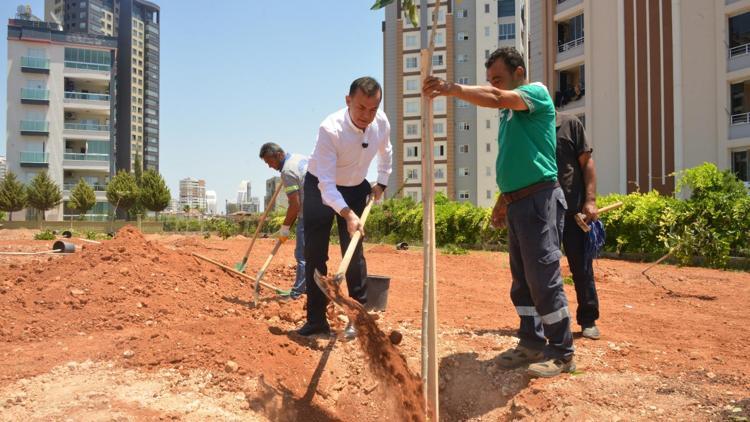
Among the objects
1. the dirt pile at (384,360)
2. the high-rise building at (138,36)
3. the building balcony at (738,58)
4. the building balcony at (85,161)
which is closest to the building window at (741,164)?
the building balcony at (738,58)

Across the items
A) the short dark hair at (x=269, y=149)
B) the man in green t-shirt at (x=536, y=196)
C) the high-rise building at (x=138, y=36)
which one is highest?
the high-rise building at (x=138, y=36)

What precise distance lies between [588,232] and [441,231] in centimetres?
1155

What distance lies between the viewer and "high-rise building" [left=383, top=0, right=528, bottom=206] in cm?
4862

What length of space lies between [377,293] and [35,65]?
5035 centimetres

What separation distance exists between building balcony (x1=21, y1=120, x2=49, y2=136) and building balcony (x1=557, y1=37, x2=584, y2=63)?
40.3m

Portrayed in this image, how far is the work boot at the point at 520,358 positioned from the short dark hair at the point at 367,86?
174 centimetres

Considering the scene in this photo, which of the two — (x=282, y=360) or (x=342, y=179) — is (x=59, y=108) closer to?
(x=342, y=179)

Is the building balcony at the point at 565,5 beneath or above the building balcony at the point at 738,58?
above

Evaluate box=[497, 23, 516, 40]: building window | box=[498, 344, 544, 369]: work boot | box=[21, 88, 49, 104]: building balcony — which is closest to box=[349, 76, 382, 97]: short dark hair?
box=[498, 344, 544, 369]: work boot

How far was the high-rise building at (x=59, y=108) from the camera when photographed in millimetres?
44656

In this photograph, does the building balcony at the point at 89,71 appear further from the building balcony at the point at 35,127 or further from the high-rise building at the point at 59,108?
the building balcony at the point at 35,127

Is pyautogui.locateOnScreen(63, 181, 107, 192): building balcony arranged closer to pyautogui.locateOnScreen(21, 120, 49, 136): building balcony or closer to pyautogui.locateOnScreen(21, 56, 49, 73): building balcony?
pyautogui.locateOnScreen(21, 120, 49, 136): building balcony

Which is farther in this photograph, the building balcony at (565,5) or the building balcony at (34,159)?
the building balcony at (34,159)

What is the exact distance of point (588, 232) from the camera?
3770 mm
